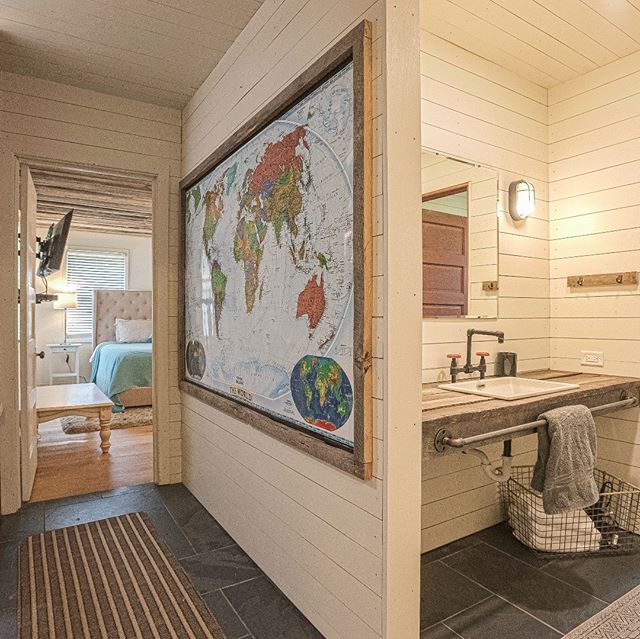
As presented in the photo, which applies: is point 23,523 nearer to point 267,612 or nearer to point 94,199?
point 267,612

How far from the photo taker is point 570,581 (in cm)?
211

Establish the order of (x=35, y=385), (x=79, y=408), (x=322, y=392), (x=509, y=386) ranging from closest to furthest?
1. (x=322, y=392)
2. (x=509, y=386)
3. (x=35, y=385)
4. (x=79, y=408)

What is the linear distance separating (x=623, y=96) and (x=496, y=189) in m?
0.85

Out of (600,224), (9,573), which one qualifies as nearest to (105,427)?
(9,573)

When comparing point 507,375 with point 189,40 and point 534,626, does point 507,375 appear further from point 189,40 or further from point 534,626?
point 189,40

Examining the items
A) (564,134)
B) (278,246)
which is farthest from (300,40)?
(564,134)

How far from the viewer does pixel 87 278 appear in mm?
7414

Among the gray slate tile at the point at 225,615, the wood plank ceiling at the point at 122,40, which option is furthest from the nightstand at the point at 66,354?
the gray slate tile at the point at 225,615

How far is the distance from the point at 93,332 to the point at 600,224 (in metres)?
6.79

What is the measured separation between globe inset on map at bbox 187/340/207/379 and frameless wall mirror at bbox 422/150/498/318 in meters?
1.36

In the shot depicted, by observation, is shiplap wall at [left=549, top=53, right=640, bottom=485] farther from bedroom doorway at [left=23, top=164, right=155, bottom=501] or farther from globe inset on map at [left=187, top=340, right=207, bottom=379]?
bedroom doorway at [left=23, top=164, right=155, bottom=501]

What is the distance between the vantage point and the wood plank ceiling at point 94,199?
12.5 ft

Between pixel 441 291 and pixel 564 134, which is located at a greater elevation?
pixel 564 134

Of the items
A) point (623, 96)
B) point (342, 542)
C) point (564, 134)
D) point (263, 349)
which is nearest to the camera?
point (342, 542)
